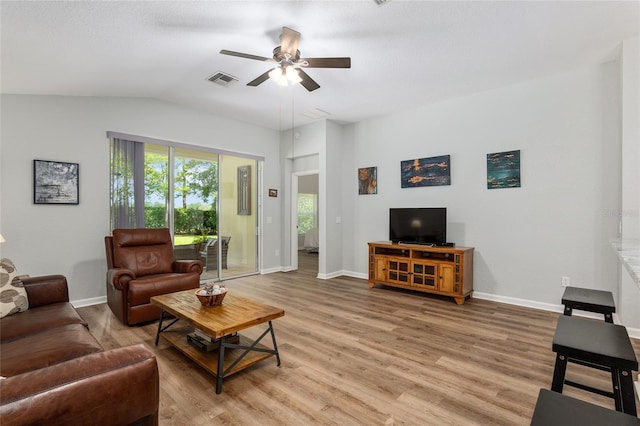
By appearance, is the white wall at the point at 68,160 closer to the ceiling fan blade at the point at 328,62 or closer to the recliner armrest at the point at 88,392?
the ceiling fan blade at the point at 328,62

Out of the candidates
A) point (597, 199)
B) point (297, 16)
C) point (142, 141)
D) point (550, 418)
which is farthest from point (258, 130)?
point (550, 418)

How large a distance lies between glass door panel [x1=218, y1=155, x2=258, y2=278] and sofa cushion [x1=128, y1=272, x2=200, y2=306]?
1970mm

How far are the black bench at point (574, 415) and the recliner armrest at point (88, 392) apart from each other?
4.40 feet

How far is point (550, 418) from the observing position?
0.92 m

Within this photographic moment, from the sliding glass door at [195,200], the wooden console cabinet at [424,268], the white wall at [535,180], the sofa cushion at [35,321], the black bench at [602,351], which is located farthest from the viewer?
the sliding glass door at [195,200]

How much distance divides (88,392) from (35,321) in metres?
1.66

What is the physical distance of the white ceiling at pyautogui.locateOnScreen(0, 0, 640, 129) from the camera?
2.43m

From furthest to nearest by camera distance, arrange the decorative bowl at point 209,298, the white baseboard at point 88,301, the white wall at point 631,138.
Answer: the white baseboard at point 88,301 < the white wall at point 631,138 < the decorative bowl at point 209,298

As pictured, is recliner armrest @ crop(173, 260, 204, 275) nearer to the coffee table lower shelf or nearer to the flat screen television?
the coffee table lower shelf

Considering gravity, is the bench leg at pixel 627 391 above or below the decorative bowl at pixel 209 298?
below

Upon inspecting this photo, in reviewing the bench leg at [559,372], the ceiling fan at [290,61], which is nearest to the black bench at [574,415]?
the bench leg at [559,372]

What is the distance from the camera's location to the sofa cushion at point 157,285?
326cm

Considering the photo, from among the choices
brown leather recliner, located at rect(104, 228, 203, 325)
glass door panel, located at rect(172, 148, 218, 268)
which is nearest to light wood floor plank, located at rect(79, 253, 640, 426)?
brown leather recliner, located at rect(104, 228, 203, 325)

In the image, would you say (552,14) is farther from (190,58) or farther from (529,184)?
(190,58)
